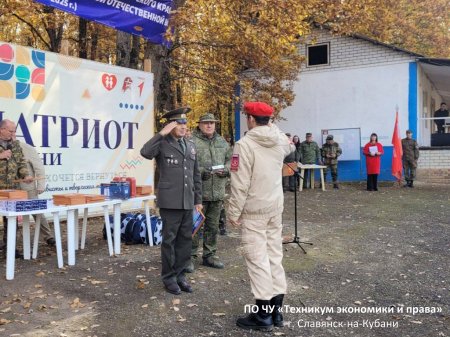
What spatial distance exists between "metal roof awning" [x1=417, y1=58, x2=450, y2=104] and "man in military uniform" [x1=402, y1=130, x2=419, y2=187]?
2.48m

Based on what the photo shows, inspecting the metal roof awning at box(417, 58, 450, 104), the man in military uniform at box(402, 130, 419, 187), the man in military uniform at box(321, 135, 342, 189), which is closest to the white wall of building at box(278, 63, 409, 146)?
the metal roof awning at box(417, 58, 450, 104)

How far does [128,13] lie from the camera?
900 cm

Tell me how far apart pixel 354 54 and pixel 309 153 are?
187 inches

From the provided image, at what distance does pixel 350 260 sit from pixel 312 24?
13562 mm

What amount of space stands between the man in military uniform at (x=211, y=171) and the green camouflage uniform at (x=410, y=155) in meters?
11.5

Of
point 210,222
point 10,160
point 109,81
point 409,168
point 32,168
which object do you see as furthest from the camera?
point 409,168

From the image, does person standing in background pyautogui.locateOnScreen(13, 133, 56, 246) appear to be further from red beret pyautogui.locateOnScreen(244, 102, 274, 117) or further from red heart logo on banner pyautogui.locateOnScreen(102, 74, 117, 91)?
red beret pyautogui.locateOnScreen(244, 102, 274, 117)

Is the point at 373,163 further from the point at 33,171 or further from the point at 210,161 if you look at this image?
the point at 33,171

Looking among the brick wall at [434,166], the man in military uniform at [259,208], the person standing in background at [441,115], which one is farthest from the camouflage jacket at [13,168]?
the person standing in background at [441,115]

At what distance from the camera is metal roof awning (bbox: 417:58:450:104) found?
15.7 metres

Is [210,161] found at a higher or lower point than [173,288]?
higher

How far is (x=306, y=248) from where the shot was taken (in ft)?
23.2

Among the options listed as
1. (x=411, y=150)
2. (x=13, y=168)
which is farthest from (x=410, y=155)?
(x=13, y=168)

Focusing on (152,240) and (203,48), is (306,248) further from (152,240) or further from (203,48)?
(203,48)
